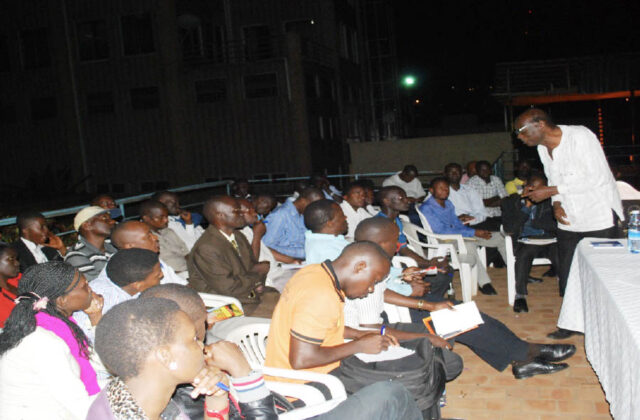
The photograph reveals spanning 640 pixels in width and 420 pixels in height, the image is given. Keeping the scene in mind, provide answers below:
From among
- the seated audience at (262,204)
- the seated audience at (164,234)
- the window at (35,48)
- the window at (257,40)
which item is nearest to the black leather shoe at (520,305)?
the seated audience at (262,204)

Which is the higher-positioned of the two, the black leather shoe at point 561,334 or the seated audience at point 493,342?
the seated audience at point 493,342

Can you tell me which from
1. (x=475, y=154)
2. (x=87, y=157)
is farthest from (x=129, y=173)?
(x=475, y=154)

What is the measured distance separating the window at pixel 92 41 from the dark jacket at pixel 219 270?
15556 mm

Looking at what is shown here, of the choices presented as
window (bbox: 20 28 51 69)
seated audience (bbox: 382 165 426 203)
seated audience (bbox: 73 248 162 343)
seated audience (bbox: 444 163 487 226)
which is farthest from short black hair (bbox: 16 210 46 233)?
window (bbox: 20 28 51 69)

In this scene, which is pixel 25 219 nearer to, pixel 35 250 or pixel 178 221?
pixel 35 250

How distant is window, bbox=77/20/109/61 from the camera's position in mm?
17484

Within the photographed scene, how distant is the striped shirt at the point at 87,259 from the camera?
162 inches

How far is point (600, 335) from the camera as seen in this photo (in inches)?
112

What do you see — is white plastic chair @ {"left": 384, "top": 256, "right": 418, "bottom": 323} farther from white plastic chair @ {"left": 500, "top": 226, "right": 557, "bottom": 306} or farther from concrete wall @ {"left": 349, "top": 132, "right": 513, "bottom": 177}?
concrete wall @ {"left": 349, "top": 132, "right": 513, "bottom": 177}

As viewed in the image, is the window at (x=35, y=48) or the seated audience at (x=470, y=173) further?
the window at (x=35, y=48)

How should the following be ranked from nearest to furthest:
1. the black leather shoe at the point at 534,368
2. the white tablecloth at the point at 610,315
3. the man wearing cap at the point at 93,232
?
the white tablecloth at the point at 610,315, the black leather shoe at the point at 534,368, the man wearing cap at the point at 93,232

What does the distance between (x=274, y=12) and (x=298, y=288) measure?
676 inches

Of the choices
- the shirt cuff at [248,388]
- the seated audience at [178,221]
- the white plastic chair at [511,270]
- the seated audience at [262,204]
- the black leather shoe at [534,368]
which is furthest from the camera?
the seated audience at [262,204]

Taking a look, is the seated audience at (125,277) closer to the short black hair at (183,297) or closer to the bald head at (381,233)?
the short black hair at (183,297)
